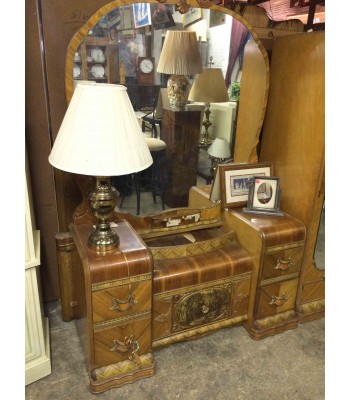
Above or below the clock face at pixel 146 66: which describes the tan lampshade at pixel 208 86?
below

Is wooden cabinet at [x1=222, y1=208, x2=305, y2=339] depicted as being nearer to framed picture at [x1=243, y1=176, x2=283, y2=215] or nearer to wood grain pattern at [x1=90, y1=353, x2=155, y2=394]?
framed picture at [x1=243, y1=176, x2=283, y2=215]

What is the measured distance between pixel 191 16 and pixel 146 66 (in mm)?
316

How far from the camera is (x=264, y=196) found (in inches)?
70.7

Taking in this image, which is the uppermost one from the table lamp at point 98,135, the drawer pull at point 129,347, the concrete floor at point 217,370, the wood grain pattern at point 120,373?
the table lamp at point 98,135

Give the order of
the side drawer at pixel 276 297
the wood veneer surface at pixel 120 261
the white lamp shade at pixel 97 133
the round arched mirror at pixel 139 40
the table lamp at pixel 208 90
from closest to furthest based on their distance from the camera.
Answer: the white lamp shade at pixel 97 133
the wood veneer surface at pixel 120 261
the round arched mirror at pixel 139 40
the table lamp at pixel 208 90
the side drawer at pixel 276 297

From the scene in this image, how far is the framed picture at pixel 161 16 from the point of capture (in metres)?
1.47

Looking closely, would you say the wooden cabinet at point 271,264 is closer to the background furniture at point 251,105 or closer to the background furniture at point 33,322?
the background furniture at point 251,105

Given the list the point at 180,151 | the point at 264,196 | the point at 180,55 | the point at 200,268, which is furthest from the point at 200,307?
the point at 180,55

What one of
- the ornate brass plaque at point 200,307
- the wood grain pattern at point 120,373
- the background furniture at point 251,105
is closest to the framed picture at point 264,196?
the background furniture at point 251,105

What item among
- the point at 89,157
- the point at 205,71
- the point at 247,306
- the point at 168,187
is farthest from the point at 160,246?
the point at 205,71

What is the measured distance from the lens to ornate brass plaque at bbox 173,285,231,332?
1.59 metres

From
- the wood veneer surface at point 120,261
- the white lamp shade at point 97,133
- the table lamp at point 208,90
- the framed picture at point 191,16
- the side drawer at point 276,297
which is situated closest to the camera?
the white lamp shade at point 97,133

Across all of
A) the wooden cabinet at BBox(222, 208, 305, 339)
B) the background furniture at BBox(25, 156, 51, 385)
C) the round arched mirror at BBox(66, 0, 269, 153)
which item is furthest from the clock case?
the wooden cabinet at BBox(222, 208, 305, 339)

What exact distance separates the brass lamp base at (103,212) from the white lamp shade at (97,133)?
185 mm
